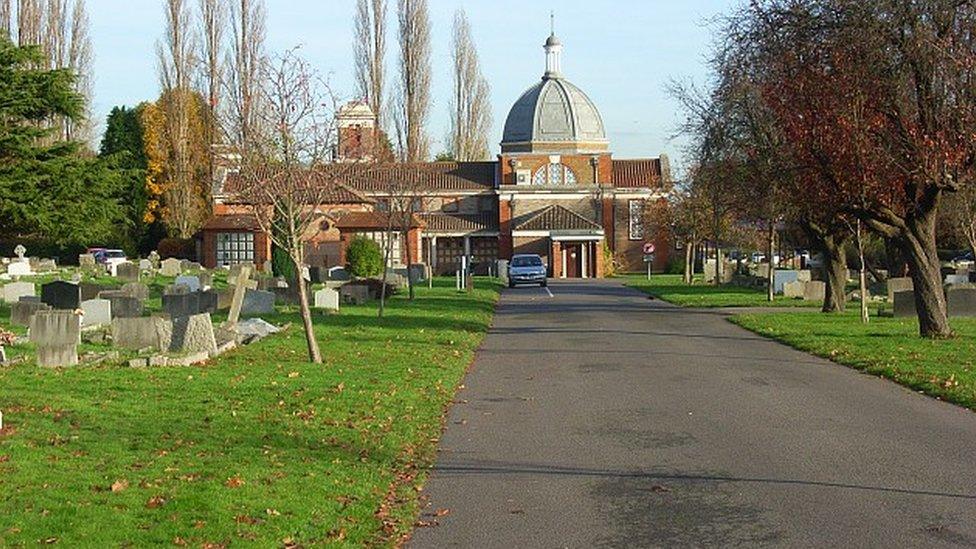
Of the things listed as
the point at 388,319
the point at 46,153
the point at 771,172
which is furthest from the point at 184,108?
the point at 771,172

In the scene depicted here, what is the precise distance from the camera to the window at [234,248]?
7588 centimetres

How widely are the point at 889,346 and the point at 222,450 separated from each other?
15.2 m

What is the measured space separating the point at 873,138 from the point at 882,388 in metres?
8.64

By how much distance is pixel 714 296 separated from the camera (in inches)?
1887

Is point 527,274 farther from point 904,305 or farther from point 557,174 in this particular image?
point 904,305

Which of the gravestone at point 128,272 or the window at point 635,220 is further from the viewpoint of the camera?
the window at point 635,220

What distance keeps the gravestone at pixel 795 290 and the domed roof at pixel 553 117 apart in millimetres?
43334

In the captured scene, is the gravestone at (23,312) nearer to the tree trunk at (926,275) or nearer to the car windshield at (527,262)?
the tree trunk at (926,275)

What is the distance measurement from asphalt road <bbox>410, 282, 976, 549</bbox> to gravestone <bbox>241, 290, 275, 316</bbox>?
12.8 metres

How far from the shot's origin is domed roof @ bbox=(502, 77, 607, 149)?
87812 mm

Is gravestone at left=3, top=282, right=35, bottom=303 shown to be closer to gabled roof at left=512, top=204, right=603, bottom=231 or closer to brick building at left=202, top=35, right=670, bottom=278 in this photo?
brick building at left=202, top=35, right=670, bottom=278

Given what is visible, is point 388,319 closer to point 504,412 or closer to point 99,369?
point 99,369

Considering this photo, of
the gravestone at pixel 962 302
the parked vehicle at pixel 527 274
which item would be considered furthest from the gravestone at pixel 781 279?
the parked vehicle at pixel 527 274

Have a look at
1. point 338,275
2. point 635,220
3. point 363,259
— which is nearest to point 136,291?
point 338,275
